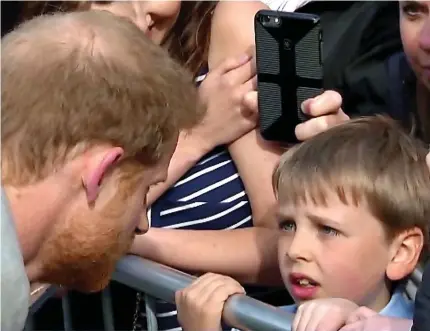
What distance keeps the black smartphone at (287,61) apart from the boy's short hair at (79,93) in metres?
0.32

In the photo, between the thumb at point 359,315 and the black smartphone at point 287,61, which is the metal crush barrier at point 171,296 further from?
the black smartphone at point 287,61

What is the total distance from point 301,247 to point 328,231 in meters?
0.05

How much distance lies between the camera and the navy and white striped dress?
171cm

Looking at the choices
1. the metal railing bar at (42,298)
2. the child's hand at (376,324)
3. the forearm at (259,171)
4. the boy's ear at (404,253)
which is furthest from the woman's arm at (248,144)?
the child's hand at (376,324)

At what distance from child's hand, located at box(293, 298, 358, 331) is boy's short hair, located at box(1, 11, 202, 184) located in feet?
0.88

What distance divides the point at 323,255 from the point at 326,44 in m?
0.57

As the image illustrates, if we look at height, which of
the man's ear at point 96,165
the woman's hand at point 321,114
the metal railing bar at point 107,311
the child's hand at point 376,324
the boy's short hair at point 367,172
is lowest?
the metal railing bar at point 107,311

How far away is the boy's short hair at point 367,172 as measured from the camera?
1.52 metres

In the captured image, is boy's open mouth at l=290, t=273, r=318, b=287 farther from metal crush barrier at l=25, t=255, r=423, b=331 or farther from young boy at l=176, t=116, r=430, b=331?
metal crush barrier at l=25, t=255, r=423, b=331

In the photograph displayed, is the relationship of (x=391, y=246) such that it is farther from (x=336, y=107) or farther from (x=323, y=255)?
(x=336, y=107)

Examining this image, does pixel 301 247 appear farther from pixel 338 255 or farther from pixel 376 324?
pixel 376 324

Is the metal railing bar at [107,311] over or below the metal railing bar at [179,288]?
below

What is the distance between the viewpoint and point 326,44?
195cm

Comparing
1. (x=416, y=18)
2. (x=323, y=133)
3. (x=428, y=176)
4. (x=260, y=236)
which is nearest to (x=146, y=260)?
(x=260, y=236)
